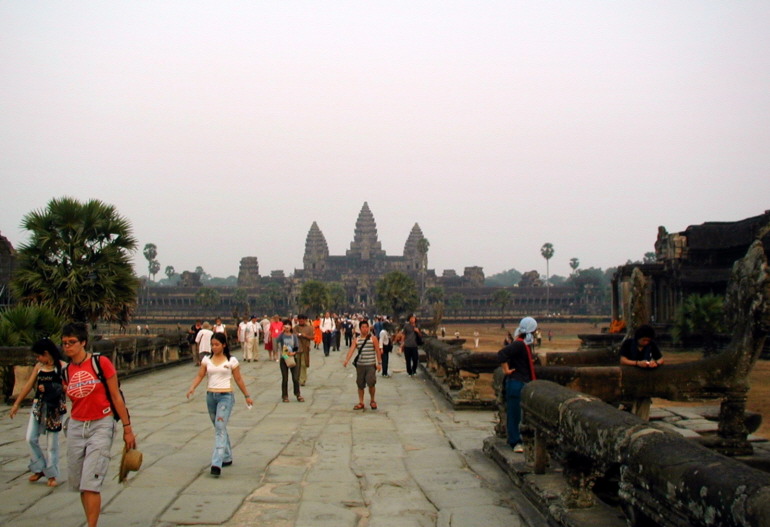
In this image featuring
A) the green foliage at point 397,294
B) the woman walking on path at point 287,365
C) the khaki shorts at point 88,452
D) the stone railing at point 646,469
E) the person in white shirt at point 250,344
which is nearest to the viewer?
the stone railing at point 646,469

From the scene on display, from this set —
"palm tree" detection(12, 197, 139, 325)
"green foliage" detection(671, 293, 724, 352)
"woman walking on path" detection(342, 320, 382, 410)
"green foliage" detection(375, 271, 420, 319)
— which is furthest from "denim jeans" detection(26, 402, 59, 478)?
"green foliage" detection(375, 271, 420, 319)

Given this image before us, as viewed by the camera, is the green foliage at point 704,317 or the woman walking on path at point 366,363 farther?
the green foliage at point 704,317

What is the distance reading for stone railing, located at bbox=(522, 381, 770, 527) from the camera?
2.86 metres

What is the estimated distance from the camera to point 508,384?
24.8 ft

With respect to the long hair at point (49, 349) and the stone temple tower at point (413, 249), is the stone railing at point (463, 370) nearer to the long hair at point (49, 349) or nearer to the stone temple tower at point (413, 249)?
the long hair at point (49, 349)

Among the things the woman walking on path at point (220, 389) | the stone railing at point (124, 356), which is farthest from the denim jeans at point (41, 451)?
the stone railing at point (124, 356)

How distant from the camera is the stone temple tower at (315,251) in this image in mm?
179250

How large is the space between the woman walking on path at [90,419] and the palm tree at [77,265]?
11359mm

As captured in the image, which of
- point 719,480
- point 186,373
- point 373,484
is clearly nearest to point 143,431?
point 373,484

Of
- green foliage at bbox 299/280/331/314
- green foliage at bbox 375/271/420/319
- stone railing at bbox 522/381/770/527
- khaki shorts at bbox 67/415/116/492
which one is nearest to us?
stone railing at bbox 522/381/770/527

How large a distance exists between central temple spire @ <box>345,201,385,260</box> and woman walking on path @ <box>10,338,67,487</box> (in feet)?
578

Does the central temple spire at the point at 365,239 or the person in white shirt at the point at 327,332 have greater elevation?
the central temple spire at the point at 365,239

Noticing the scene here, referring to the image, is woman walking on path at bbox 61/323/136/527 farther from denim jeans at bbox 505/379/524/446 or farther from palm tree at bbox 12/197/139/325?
palm tree at bbox 12/197/139/325

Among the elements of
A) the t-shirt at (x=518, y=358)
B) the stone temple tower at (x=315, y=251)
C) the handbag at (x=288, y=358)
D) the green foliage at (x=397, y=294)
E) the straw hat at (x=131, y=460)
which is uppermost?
the stone temple tower at (x=315, y=251)
